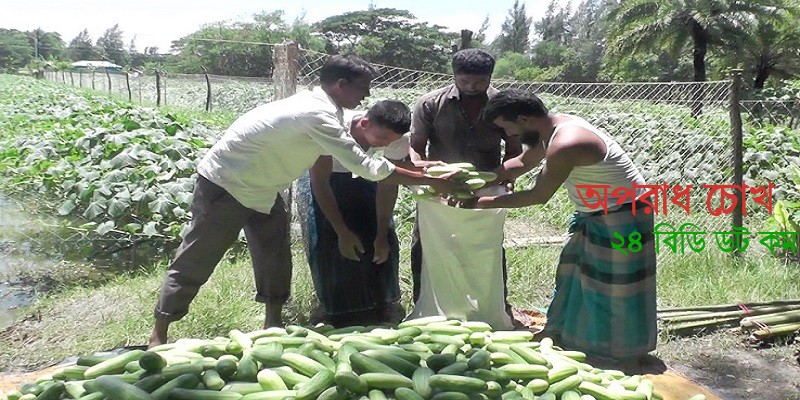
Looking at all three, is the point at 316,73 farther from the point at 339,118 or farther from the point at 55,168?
the point at 55,168

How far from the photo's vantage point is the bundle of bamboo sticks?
172 inches

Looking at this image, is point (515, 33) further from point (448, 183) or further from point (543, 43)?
point (448, 183)

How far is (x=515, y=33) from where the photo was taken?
259ft

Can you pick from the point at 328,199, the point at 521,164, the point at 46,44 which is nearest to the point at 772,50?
Result: the point at 521,164

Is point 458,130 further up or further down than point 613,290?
further up

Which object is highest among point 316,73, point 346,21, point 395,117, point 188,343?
point 346,21

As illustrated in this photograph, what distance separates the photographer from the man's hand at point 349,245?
383 centimetres

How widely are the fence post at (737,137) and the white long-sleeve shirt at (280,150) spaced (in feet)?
12.2

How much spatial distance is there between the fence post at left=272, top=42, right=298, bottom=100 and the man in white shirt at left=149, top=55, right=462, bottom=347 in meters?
1.04

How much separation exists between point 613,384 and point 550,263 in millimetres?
2770

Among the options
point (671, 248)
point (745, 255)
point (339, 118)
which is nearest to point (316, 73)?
point (339, 118)

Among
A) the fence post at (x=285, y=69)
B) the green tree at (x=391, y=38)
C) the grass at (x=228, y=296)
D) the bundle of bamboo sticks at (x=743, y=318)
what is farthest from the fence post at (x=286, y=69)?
the green tree at (x=391, y=38)

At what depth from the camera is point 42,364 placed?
3.80 meters

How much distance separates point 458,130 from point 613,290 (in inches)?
50.9
